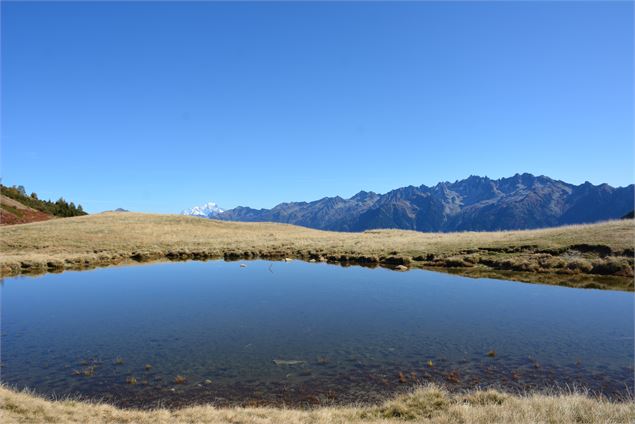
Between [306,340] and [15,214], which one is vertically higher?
[15,214]

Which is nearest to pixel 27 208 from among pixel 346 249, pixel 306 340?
pixel 346 249

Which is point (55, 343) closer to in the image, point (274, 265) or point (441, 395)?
point (441, 395)

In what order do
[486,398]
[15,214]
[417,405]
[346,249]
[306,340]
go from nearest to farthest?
[417,405]
[486,398]
[306,340]
[346,249]
[15,214]

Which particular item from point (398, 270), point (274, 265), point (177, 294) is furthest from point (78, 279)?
point (398, 270)

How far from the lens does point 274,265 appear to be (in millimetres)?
54719

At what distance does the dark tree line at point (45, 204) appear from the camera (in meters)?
145

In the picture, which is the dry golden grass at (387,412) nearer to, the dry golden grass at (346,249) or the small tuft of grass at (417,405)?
the small tuft of grass at (417,405)

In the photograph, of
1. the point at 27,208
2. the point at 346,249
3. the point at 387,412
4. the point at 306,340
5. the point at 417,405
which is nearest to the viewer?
the point at 387,412

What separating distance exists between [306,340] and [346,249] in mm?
44435

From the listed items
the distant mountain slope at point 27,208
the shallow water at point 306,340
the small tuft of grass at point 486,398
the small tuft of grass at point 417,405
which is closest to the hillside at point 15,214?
the distant mountain slope at point 27,208

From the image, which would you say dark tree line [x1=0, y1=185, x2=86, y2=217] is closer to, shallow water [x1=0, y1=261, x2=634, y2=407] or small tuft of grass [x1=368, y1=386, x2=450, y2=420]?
shallow water [x1=0, y1=261, x2=634, y2=407]

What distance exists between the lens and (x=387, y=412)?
12461mm

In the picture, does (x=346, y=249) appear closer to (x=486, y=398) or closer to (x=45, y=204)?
(x=486, y=398)

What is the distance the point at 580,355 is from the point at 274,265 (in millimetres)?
40558
